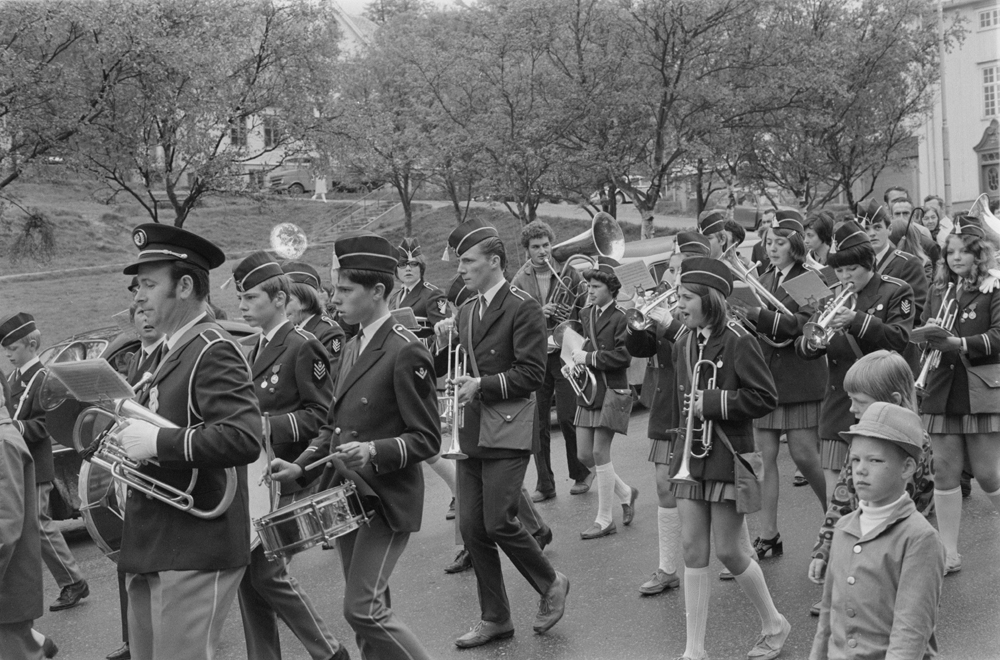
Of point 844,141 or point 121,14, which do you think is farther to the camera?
point 844,141

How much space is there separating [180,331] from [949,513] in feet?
15.2

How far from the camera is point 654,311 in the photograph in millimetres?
7109

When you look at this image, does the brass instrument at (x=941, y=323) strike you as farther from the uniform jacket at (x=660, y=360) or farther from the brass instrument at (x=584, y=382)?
the brass instrument at (x=584, y=382)

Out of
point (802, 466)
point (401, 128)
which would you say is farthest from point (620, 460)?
point (401, 128)

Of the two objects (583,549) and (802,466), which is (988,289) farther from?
(583,549)

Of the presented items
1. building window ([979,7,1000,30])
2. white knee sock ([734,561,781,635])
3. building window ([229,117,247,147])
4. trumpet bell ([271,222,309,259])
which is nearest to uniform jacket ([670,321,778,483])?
white knee sock ([734,561,781,635])

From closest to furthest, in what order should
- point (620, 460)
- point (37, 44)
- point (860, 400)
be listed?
1. point (860, 400)
2. point (620, 460)
3. point (37, 44)

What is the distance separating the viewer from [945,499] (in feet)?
21.8

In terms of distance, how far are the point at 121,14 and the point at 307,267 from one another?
7892mm

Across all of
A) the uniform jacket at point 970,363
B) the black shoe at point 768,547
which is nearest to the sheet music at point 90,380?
the black shoe at point 768,547

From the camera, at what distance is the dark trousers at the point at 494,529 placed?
6.01 meters

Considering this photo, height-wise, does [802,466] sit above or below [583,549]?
above

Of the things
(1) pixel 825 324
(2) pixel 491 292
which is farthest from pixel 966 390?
(2) pixel 491 292

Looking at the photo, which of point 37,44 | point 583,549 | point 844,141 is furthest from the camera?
point 844,141
